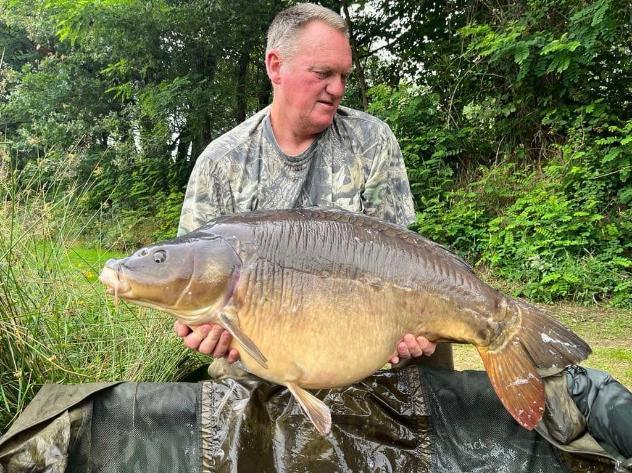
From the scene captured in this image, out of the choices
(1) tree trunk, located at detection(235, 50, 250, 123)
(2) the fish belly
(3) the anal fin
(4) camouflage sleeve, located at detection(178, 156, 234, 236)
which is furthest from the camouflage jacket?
(1) tree trunk, located at detection(235, 50, 250, 123)

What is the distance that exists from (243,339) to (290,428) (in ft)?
2.21

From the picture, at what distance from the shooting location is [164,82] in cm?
709

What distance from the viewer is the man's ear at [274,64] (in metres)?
1.76

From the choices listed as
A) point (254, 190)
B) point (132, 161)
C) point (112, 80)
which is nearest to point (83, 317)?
point (254, 190)

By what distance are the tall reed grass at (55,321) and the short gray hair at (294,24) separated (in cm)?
87

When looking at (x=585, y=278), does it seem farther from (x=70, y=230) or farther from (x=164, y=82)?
(x=164, y=82)

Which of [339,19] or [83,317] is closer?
[339,19]

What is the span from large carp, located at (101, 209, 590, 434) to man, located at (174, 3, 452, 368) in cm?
50

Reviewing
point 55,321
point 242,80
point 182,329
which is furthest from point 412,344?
point 242,80

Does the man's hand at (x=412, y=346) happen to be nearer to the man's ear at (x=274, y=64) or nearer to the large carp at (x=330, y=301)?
the large carp at (x=330, y=301)

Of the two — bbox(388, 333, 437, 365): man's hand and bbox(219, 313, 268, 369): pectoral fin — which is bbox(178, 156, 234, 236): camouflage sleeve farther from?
bbox(388, 333, 437, 365): man's hand

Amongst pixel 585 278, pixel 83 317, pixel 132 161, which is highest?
pixel 83 317

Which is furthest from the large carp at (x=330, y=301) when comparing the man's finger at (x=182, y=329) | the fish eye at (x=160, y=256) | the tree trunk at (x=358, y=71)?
the tree trunk at (x=358, y=71)

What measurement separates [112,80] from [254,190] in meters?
7.99
